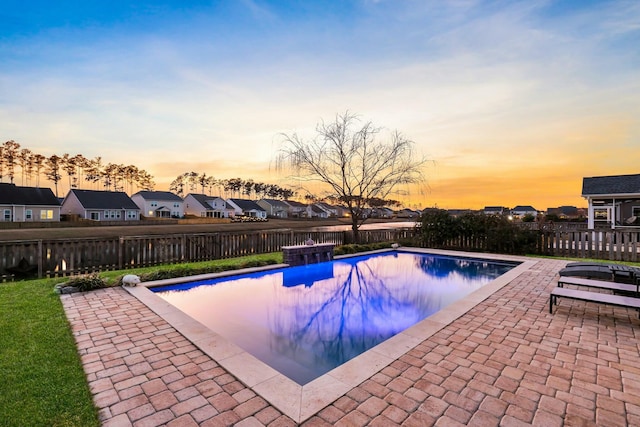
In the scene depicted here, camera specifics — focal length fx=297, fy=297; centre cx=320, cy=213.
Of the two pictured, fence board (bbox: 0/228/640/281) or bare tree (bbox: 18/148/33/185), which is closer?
fence board (bbox: 0/228/640/281)

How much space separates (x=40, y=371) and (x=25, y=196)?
49.4 meters

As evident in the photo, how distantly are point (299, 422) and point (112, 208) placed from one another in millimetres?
52950

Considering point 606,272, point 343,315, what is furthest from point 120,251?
point 606,272

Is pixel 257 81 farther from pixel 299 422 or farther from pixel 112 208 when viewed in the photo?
pixel 112 208

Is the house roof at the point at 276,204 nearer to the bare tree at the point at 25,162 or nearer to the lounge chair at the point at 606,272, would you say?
the bare tree at the point at 25,162

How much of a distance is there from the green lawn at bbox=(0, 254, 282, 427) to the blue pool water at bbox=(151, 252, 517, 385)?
1.82 m

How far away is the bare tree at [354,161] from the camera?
1374cm

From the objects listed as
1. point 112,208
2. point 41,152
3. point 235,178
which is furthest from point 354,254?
point 235,178

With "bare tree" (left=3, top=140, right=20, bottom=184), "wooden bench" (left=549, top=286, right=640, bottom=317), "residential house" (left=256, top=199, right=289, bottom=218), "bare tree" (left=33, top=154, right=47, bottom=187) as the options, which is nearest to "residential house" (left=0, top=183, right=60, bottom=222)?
"bare tree" (left=3, top=140, right=20, bottom=184)

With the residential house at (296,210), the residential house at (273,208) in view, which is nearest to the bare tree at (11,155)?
the residential house at (273,208)

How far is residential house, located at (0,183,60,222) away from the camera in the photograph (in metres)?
35.8

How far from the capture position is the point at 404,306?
6.22m

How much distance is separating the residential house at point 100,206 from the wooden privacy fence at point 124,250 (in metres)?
43.0

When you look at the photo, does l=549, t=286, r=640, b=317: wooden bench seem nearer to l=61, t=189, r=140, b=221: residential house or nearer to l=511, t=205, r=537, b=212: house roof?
l=61, t=189, r=140, b=221: residential house
